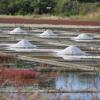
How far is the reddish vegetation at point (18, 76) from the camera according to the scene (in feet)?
27.4

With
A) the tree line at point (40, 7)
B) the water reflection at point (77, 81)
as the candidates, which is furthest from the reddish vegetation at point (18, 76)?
the tree line at point (40, 7)

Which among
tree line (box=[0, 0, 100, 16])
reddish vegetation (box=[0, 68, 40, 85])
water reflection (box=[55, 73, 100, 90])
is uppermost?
reddish vegetation (box=[0, 68, 40, 85])

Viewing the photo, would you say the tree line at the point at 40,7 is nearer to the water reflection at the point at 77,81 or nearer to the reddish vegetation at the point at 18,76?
the water reflection at the point at 77,81

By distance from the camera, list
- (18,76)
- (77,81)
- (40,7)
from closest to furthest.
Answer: (18,76), (77,81), (40,7)

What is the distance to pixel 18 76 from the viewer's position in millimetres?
9000

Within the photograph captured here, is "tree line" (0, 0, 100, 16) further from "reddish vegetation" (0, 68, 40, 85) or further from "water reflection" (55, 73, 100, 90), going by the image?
"reddish vegetation" (0, 68, 40, 85)

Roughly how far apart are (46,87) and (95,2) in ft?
105

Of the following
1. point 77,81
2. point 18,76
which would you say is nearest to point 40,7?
point 77,81

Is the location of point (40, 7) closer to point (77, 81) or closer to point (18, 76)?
point (77, 81)

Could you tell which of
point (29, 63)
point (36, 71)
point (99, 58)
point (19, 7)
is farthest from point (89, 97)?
point (19, 7)

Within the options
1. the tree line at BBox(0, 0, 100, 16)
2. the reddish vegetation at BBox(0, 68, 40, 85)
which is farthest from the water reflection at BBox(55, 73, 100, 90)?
the tree line at BBox(0, 0, 100, 16)

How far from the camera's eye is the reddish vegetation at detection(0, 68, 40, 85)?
834 cm

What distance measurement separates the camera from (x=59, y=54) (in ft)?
43.1

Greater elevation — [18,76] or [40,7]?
[18,76]
